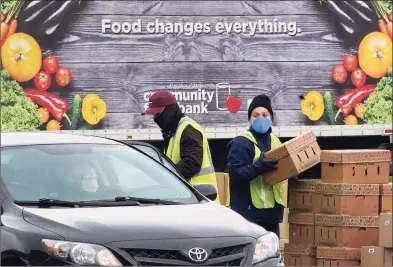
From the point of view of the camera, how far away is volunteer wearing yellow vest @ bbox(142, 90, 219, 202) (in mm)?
9797

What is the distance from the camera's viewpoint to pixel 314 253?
1059cm

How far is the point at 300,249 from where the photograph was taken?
10.7 metres

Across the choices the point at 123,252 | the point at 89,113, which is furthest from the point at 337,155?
the point at 89,113

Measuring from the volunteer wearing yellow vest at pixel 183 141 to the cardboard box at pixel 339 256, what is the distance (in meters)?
1.26

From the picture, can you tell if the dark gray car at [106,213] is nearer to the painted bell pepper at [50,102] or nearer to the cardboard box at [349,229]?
the cardboard box at [349,229]

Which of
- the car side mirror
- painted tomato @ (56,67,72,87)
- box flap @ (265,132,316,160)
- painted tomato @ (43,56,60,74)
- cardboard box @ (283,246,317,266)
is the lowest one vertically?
cardboard box @ (283,246,317,266)

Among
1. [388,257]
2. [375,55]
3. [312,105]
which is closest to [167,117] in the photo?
[388,257]

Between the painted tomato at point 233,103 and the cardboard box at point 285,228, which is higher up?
the painted tomato at point 233,103

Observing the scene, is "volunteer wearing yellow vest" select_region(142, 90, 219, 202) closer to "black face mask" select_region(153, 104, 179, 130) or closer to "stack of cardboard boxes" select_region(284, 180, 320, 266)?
"black face mask" select_region(153, 104, 179, 130)

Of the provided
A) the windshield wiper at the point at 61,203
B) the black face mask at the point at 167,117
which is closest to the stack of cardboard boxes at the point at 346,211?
the black face mask at the point at 167,117

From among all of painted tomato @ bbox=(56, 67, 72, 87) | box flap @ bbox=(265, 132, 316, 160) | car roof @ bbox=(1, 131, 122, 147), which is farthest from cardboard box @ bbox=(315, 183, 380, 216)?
painted tomato @ bbox=(56, 67, 72, 87)

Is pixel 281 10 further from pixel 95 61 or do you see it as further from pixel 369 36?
pixel 95 61

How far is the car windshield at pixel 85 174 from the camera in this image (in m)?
7.93

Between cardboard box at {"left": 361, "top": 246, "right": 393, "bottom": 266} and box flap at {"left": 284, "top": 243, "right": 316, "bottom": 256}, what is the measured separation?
0.50m
